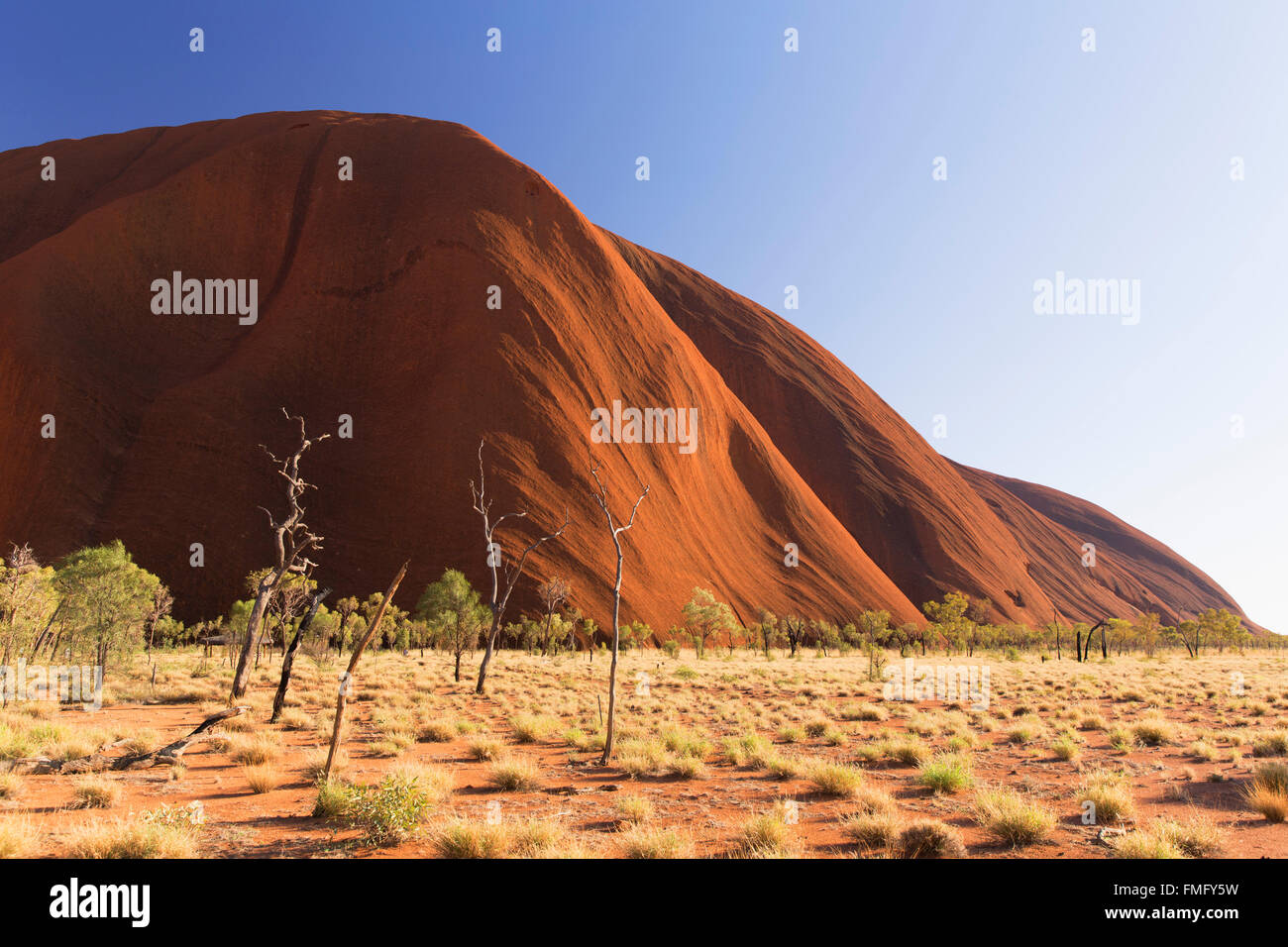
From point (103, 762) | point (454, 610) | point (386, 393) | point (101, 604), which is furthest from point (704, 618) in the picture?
point (103, 762)

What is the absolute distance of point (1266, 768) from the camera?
8672 millimetres

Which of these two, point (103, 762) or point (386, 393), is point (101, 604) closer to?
point (103, 762)

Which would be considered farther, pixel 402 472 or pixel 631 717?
pixel 402 472

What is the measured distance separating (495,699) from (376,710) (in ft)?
13.2

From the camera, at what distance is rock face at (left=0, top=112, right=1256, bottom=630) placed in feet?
164

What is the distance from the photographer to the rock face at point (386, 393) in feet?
164

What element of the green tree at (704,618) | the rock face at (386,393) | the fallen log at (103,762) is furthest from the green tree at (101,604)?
the green tree at (704,618)

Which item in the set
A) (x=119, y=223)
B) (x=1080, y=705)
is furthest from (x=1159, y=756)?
(x=119, y=223)

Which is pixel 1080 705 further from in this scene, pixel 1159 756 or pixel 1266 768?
pixel 1266 768

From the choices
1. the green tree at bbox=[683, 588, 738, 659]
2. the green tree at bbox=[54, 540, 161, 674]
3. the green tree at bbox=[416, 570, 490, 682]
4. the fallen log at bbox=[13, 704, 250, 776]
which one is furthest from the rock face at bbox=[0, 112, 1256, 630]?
the fallen log at bbox=[13, 704, 250, 776]

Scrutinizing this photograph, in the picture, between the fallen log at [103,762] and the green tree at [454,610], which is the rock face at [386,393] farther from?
the fallen log at [103,762]

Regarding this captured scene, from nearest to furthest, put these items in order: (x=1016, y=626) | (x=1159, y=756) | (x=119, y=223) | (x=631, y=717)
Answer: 1. (x=1159, y=756)
2. (x=631, y=717)
3. (x=119, y=223)
4. (x=1016, y=626)

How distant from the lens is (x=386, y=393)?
59344mm

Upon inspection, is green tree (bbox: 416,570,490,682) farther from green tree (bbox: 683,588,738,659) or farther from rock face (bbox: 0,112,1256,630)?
green tree (bbox: 683,588,738,659)
